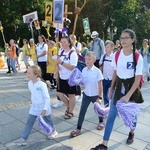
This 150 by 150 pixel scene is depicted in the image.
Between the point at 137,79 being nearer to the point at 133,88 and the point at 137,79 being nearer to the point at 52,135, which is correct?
the point at 133,88

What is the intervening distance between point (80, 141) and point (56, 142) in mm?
401

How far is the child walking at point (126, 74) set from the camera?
10.5 feet

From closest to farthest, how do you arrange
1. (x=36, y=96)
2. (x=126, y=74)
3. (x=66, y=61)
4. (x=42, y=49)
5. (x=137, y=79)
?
(x=137, y=79) < (x=126, y=74) < (x=36, y=96) < (x=66, y=61) < (x=42, y=49)

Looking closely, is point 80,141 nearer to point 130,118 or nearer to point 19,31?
point 130,118

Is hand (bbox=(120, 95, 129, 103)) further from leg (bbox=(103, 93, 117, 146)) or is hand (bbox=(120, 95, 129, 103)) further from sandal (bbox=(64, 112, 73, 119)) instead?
sandal (bbox=(64, 112, 73, 119))

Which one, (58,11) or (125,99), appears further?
(58,11)

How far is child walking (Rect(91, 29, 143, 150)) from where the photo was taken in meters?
3.21

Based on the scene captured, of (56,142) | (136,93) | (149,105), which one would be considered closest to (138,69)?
(136,93)

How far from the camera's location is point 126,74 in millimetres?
3307

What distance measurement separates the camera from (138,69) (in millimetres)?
3188

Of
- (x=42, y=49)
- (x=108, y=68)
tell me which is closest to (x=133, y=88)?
(x=108, y=68)

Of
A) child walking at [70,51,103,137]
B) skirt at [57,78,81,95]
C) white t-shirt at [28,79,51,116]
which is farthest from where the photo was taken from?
skirt at [57,78,81,95]

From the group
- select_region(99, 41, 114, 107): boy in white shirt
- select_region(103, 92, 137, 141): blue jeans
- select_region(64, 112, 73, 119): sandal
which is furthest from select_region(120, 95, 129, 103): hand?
select_region(64, 112, 73, 119): sandal

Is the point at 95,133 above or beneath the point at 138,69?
beneath
